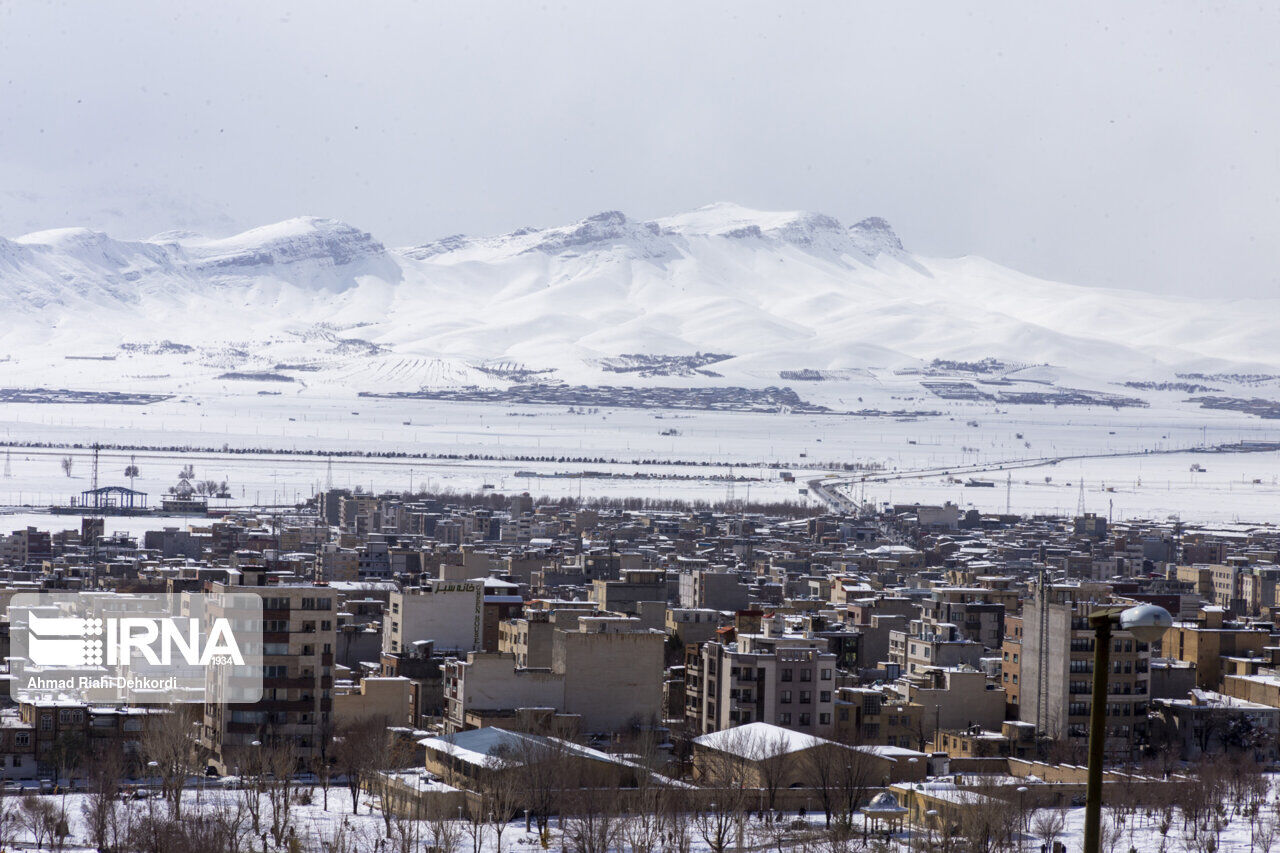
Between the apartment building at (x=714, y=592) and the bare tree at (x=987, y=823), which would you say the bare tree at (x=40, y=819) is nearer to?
the bare tree at (x=987, y=823)

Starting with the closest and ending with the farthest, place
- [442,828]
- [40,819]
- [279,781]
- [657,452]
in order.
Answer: [442,828] → [40,819] → [279,781] → [657,452]

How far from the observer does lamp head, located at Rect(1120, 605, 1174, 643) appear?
4.89 meters

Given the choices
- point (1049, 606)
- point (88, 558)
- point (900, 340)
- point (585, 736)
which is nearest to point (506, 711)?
point (585, 736)

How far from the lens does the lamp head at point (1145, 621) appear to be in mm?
4895

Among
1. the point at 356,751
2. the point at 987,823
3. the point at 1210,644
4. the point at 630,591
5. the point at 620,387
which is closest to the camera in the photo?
the point at 987,823

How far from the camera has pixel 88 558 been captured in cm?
3672

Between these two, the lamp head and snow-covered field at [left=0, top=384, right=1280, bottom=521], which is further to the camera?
snow-covered field at [left=0, top=384, right=1280, bottom=521]

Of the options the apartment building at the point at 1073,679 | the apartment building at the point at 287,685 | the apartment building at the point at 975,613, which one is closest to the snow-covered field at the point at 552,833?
the apartment building at the point at 287,685

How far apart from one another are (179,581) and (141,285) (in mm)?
168797

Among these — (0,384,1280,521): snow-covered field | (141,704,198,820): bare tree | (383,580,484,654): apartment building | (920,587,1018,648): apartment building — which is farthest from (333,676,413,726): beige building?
(0,384,1280,521): snow-covered field

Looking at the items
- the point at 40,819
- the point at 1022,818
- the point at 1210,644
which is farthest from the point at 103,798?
the point at 1210,644

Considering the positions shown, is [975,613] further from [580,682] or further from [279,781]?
[279,781]

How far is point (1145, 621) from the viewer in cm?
499

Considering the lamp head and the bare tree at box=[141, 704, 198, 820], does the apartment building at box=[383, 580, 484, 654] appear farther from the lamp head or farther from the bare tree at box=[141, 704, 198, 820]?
the lamp head
